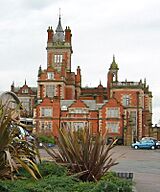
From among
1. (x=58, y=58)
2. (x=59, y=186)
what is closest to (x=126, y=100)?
(x=58, y=58)

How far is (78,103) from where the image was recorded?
70.3 meters

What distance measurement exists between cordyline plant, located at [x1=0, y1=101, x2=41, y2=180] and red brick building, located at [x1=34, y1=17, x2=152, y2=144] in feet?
173

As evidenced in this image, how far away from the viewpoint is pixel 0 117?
894 cm

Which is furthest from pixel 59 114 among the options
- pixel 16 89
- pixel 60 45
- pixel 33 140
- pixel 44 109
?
pixel 33 140

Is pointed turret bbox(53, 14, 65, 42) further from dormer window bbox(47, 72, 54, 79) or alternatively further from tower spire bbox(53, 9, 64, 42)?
dormer window bbox(47, 72, 54, 79)

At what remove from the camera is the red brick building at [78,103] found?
228ft

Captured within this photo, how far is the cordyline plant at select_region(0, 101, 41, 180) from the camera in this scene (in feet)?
28.6

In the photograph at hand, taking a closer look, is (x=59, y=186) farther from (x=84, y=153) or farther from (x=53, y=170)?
(x=84, y=153)

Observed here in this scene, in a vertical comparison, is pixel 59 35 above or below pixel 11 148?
above

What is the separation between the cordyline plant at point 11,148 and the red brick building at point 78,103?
52.8m

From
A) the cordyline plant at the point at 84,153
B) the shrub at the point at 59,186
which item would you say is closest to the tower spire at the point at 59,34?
the cordyline plant at the point at 84,153

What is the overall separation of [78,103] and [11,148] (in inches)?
2406

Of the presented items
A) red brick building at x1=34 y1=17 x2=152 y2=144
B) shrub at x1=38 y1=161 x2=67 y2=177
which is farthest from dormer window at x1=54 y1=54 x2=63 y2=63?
shrub at x1=38 y1=161 x2=67 y2=177

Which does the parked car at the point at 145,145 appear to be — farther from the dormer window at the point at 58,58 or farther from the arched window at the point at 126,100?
the dormer window at the point at 58,58
